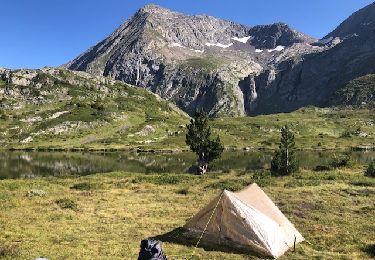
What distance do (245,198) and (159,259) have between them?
1080 cm

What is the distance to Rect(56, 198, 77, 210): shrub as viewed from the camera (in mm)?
38438

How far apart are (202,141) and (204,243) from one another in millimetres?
58151

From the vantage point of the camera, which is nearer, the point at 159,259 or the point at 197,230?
the point at 159,259

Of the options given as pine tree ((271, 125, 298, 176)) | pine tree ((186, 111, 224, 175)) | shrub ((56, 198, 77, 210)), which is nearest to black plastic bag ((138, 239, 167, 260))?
shrub ((56, 198, 77, 210))

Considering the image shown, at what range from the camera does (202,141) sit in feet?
277

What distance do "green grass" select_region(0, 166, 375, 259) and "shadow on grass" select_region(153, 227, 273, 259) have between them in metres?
0.23

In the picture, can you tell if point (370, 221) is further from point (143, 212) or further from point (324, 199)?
point (143, 212)

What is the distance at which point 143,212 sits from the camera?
3700cm

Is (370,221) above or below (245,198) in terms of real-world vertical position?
below

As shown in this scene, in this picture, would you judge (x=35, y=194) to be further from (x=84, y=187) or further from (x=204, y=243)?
(x=204, y=243)

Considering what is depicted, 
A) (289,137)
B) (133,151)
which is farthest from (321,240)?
(133,151)

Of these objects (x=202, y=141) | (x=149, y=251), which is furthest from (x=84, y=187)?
(x=149, y=251)

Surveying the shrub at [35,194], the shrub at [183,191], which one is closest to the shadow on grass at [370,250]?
the shrub at [183,191]

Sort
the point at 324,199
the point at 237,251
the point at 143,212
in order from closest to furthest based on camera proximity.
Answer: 1. the point at 237,251
2. the point at 143,212
3. the point at 324,199
